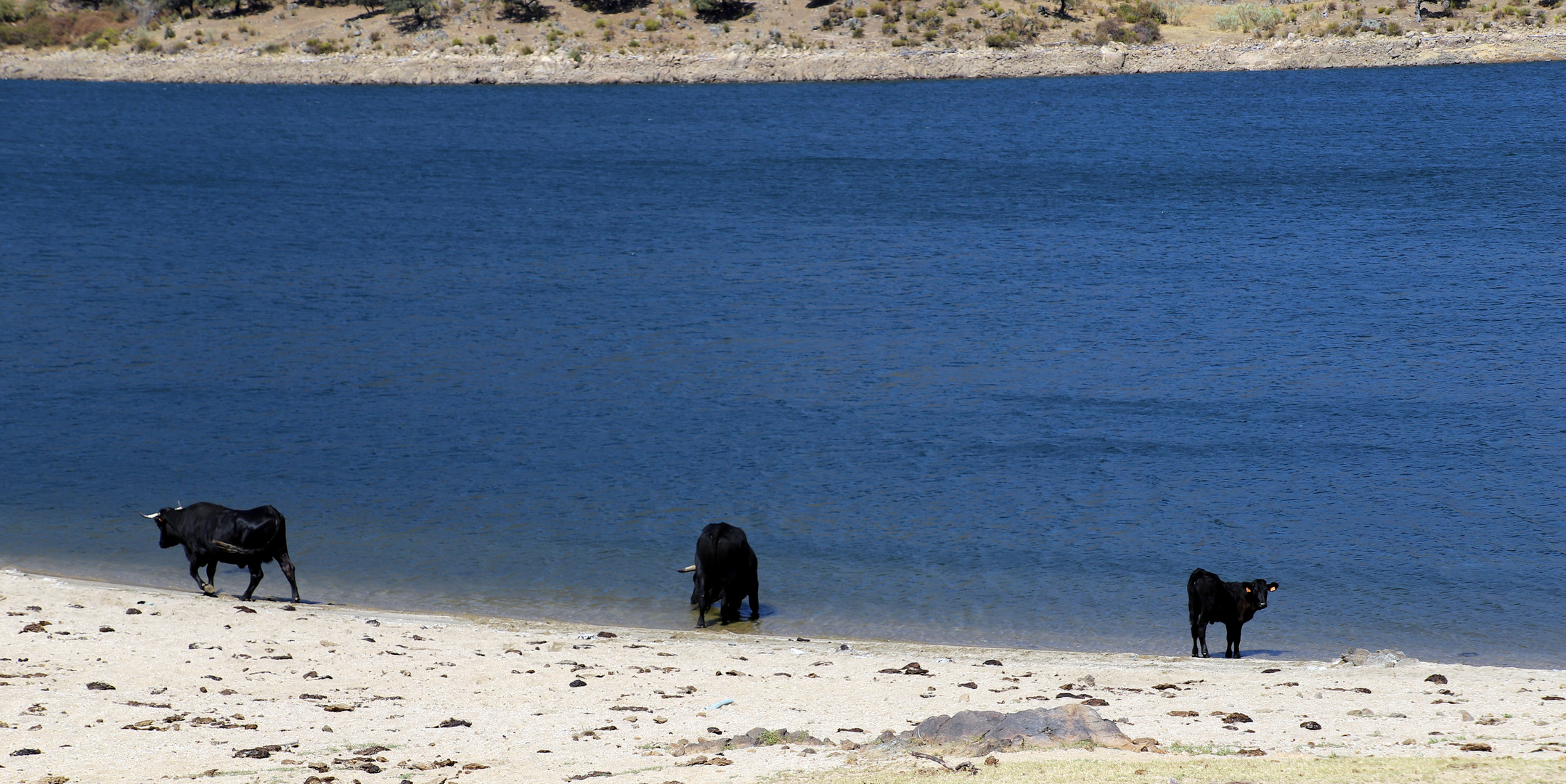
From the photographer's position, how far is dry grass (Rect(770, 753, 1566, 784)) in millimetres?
8344

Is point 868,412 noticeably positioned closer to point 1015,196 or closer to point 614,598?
point 614,598

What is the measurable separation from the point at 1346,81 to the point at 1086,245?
5667cm

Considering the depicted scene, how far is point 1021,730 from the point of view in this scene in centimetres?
959

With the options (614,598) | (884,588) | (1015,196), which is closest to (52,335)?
(614,598)

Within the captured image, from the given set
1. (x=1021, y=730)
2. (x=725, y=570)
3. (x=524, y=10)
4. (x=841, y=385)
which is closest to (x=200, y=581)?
(x=725, y=570)

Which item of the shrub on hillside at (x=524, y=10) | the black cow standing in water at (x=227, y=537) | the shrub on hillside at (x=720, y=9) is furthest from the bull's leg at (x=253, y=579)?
the shrub on hillside at (x=524, y=10)

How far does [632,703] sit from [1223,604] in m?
6.35

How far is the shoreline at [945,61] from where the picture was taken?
96375 mm

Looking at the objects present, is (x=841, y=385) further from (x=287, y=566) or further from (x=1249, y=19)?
(x=1249, y=19)

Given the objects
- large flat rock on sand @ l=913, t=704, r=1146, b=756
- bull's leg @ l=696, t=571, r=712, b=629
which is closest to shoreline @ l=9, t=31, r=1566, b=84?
bull's leg @ l=696, t=571, r=712, b=629

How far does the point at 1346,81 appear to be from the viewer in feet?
295

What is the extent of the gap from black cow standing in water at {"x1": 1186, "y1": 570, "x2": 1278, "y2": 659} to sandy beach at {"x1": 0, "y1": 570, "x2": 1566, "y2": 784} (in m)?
0.59

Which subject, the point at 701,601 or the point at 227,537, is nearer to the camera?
the point at 227,537

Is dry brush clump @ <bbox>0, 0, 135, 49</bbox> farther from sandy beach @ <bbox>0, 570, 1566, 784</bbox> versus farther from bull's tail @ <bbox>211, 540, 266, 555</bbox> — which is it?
sandy beach @ <bbox>0, 570, 1566, 784</bbox>
